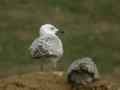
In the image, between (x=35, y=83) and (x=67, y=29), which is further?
(x=67, y=29)

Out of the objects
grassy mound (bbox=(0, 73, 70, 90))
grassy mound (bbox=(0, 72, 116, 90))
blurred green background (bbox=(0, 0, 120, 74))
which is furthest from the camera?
blurred green background (bbox=(0, 0, 120, 74))

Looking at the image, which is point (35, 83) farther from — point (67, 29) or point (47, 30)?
point (67, 29)

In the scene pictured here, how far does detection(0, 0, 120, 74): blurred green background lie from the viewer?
1970 centimetres

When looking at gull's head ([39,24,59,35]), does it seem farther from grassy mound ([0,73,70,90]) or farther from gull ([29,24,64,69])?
grassy mound ([0,73,70,90])

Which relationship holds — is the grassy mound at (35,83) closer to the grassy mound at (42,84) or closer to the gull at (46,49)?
the grassy mound at (42,84)

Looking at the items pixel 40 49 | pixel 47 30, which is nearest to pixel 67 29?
pixel 47 30

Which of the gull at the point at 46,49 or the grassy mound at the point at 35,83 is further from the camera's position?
the gull at the point at 46,49

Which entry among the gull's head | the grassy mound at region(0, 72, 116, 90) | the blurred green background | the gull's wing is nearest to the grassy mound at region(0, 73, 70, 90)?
the grassy mound at region(0, 72, 116, 90)

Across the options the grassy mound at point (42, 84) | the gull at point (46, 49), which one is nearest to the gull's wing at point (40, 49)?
the gull at point (46, 49)

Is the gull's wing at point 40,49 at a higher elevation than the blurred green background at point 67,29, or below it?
higher

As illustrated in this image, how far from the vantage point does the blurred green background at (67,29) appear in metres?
19.7

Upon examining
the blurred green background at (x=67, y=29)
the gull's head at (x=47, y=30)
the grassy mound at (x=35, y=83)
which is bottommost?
the blurred green background at (x=67, y=29)

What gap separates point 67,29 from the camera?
76.2 ft

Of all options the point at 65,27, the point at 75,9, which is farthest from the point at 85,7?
the point at 65,27
